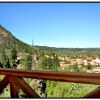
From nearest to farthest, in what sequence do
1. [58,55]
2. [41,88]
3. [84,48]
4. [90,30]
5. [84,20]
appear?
[41,88] → [84,48] → [58,55] → [84,20] → [90,30]

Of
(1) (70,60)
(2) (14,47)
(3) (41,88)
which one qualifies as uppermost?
(2) (14,47)

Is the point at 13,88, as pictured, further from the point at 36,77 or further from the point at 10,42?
the point at 10,42

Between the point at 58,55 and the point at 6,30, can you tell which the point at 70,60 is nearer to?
the point at 58,55

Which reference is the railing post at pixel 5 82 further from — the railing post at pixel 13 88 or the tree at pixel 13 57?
the tree at pixel 13 57

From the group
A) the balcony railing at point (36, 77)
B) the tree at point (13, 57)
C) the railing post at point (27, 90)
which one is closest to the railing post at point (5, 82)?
the balcony railing at point (36, 77)

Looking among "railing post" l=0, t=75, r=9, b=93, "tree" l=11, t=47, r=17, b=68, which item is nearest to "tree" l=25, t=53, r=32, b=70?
"tree" l=11, t=47, r=17, b=68

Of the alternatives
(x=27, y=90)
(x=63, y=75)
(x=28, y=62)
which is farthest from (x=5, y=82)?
(x=28, y=62)

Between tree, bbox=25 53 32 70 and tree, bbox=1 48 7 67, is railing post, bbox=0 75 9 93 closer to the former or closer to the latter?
tree, bbox=1 48 7 67

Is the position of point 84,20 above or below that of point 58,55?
above

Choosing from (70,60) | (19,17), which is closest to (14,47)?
(19,17)
